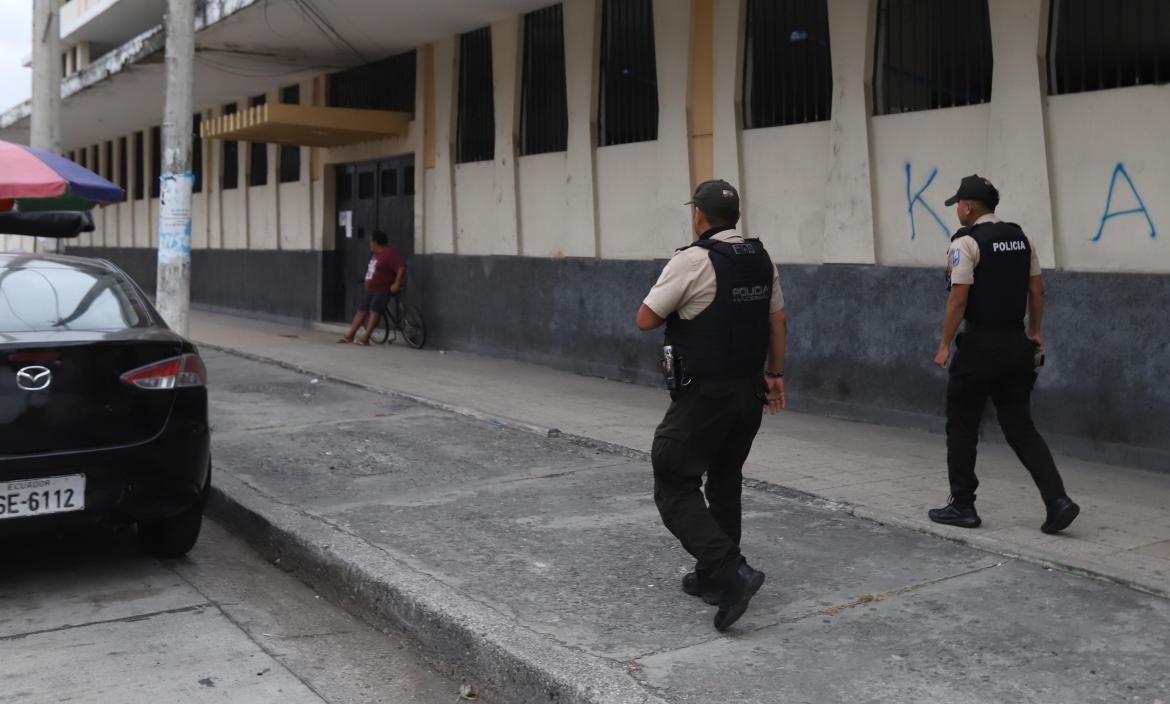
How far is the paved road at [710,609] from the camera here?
4.12 meters

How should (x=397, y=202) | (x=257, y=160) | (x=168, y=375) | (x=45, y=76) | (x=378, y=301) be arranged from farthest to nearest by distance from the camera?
1. (x=257, y=160)
2. (x=397, y=202)
3. (x=378, y=301)
4. (x=45, y=76)
5. (x=168, y=375)

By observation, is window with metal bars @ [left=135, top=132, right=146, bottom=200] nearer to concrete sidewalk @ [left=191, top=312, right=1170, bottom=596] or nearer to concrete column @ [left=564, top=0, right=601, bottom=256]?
concrete sidewalk @ [left=191, top=312, right=1170, bottom=596]

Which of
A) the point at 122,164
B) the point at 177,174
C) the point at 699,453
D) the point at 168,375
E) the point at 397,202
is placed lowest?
the point at 699,453

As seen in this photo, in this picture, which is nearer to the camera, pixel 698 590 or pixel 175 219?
pixel 698 590

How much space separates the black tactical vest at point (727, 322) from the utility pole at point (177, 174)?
5713 millimetres

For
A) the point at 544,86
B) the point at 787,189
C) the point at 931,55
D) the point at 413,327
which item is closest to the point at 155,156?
the point at 413,327

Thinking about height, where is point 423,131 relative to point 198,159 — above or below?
below

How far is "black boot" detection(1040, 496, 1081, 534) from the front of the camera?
5723mm

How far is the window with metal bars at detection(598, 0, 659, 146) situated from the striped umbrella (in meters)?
4.90

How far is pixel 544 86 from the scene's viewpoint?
13.4m

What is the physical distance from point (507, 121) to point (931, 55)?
5.95 m

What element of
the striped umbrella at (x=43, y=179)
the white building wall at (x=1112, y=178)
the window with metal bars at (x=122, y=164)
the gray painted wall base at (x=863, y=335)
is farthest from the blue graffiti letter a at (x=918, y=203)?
the window with metal bars at (x=122, y=164)

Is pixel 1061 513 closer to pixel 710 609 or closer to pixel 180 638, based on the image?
pixel 710 609

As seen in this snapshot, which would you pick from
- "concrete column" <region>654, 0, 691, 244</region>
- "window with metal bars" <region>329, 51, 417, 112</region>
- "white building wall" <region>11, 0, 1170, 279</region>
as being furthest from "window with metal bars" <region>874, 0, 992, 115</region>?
"window with metal bars" <region>329, 51, 417, 112</region>
